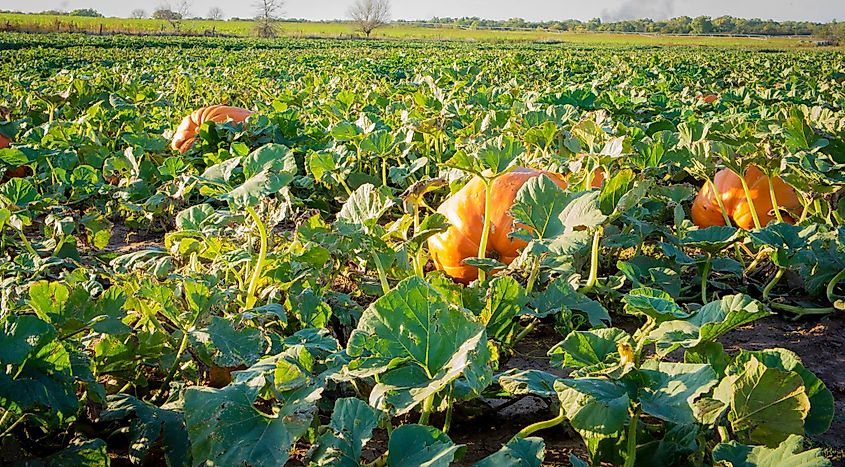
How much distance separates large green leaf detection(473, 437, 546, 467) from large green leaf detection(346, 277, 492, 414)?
113mm

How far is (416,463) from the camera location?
1.00 meters

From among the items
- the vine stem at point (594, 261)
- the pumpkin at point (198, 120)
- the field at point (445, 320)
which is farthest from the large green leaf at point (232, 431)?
the pumpkin at point (198, 120)

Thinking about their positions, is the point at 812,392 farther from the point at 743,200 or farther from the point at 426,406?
the point at 743,200

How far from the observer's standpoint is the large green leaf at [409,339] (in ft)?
3.71

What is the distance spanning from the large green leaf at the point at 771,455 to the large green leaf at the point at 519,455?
0.28m

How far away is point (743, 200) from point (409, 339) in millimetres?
2345

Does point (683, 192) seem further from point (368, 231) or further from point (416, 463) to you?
point (416, 463)

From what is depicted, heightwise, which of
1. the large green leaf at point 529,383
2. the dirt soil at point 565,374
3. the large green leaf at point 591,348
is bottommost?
the dirt soil at point 565,374

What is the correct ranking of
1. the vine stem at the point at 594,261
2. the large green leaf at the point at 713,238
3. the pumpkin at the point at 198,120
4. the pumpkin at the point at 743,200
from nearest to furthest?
the vine stem at the point at 594,261
the large green leaf at the point at 713,238
the pumpkin at the point at 743,200
the pumpkin at the point at 198,120

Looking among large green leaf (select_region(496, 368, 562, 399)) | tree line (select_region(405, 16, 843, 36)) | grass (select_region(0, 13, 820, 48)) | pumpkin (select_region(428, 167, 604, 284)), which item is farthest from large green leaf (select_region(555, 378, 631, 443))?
tree line (select_region(405, 16, 843, 36))

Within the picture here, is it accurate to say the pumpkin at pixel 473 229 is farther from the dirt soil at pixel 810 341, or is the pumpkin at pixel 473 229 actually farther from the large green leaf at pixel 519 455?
the large green leaf at pixel 519 455

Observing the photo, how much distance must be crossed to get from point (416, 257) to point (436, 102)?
2.77m

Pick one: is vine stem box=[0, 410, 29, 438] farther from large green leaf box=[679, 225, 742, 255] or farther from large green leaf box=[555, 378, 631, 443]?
large green leaf box=[679, 225, 742, 255]

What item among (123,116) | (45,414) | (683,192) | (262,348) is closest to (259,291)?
(262,348)
